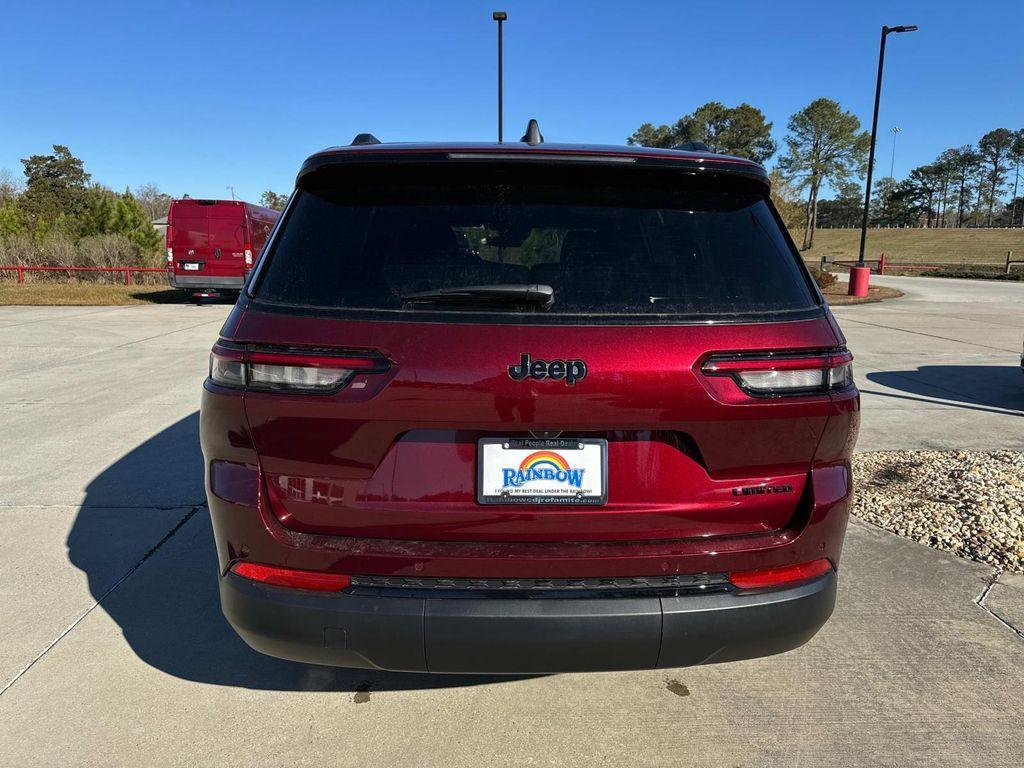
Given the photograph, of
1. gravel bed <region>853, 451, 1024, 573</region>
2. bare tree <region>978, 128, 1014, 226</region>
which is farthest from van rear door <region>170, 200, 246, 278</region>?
bare tree <region>978, 128, 1014, 226</region>

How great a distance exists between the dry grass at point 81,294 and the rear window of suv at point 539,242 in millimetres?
18031

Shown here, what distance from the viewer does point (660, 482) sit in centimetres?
181

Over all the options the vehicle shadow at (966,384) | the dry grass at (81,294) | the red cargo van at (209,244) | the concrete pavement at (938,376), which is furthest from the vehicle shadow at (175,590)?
the dry grass at (81,294)

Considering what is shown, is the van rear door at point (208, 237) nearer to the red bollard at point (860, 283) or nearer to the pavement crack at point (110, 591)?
the pavement crack at point (110, 591)

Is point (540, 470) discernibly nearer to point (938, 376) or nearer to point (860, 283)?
point (938, 376)

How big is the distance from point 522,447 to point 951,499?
3552 mm

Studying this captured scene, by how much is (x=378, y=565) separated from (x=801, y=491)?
1180 millimetres

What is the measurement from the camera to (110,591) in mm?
Answer: 3074

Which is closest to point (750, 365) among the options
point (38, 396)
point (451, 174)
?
point (451, 174)

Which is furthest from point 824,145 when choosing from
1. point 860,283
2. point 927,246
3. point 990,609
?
point 990,609

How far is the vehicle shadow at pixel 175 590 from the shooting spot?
2.50 meters

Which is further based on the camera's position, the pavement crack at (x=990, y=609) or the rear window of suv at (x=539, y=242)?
the pavement crack at (x=990, y=609)

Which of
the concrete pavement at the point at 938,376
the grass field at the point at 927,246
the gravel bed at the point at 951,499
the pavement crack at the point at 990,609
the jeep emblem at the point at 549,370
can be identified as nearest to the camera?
the jeep emblem at the point at 549,370

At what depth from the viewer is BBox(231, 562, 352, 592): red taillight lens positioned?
6.02 ft
